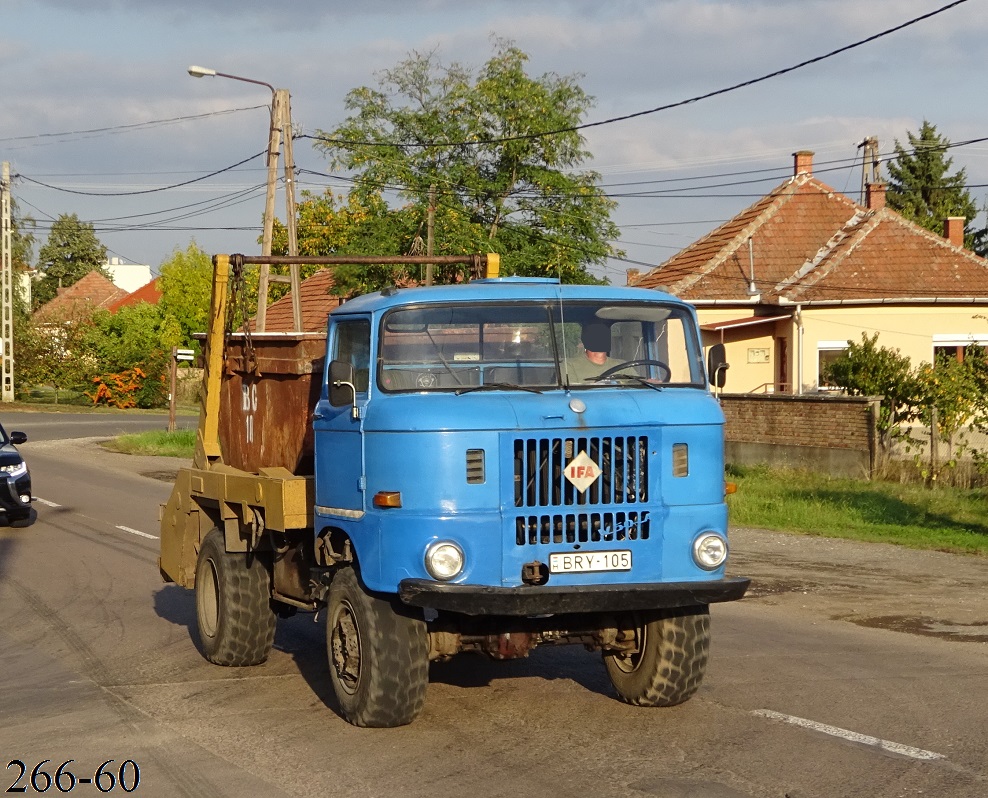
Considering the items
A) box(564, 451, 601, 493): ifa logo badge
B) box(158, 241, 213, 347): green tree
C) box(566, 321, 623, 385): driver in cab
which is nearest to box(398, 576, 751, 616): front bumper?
box(564, 451, 601, 493): ifa logo badge

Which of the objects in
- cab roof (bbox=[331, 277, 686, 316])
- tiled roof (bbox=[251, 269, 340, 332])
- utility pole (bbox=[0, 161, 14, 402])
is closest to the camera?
cab roof (bbox=[331, 277, 686, 316])

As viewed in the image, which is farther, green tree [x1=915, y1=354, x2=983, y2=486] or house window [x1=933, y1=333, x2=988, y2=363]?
house window [x1=933, y1=333, x2=988, y2=363]

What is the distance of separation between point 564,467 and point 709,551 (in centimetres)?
95

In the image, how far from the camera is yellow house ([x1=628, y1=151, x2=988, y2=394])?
31094mm

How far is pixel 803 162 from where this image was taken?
124ft

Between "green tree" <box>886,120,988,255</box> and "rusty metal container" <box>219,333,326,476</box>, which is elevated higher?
"green tree" <box>886,120,988,255</box>

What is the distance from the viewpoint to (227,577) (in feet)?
29.1

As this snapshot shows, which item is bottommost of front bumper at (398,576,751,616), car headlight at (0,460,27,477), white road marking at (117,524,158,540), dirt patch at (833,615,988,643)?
dirt patch at (833,615,988,643)

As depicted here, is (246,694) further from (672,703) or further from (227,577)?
(672,703)

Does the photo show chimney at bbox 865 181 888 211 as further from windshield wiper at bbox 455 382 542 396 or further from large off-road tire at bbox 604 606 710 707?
windshield wiper at bbox 455 382 542 396

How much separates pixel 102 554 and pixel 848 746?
10.6 m

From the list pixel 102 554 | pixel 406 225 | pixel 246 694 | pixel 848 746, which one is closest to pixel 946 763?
pixel 848 746

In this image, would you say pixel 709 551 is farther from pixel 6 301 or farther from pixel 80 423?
pixel 6 301

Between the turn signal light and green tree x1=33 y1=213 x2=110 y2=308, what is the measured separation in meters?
116
